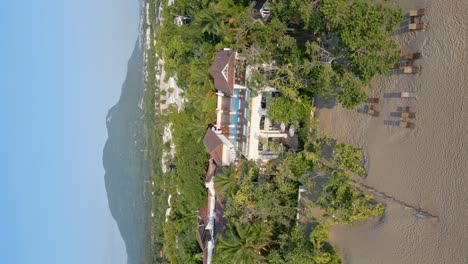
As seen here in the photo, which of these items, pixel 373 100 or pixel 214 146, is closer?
pixel 373 100

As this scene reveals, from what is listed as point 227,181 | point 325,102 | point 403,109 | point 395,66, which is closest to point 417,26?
point 395,66

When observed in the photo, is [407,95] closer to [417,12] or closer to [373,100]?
[373,100]

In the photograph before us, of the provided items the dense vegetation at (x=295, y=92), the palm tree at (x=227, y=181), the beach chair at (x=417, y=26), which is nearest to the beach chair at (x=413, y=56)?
the dense vegetation at (x=295, y=92)

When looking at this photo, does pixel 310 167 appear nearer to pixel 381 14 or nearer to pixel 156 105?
pixel 381 14

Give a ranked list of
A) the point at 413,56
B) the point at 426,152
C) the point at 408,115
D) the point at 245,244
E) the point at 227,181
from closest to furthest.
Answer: the point at 426,152 < the point at 413,56 < the point at 408,115 < the point at 245,244 < the point at 227,181

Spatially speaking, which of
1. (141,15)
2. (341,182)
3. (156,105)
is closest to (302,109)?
(341,182)
